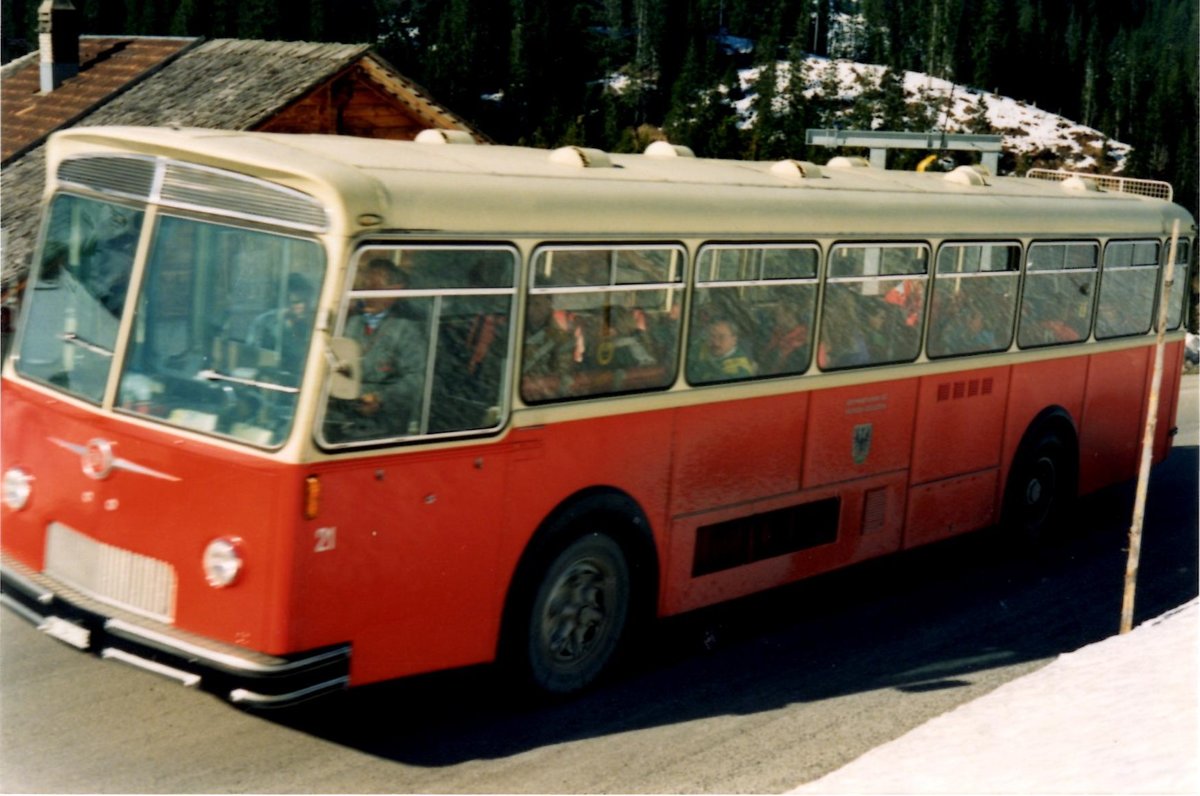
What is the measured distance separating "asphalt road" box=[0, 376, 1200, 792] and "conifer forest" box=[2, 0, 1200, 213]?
61.1 m

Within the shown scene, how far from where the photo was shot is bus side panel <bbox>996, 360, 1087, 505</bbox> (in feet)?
37.2

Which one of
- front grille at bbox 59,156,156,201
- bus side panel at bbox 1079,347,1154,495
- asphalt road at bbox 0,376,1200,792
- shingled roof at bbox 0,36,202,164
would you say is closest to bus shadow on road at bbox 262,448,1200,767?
asphalt road at bbox 0,376,1200,792

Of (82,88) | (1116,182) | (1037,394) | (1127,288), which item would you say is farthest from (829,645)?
(82,88)

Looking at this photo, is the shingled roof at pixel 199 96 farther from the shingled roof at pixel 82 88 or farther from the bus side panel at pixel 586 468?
the bus side panel at pixel 586 468

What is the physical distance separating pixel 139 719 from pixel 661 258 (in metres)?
3.45

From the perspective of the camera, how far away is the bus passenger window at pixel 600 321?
7441 millimetres

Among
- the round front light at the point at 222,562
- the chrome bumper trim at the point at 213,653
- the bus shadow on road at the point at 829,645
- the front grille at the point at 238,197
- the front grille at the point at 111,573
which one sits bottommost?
the bus shadow on road at the point at 829,645

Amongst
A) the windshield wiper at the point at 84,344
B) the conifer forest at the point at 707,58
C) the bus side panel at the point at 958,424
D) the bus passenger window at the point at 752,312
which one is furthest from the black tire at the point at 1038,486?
the conifer forest at the point at 707,58

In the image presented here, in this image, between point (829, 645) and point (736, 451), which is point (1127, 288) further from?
point (736, 451)

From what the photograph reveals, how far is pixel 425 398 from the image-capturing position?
22.6ft

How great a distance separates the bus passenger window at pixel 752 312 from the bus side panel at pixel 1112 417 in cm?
419

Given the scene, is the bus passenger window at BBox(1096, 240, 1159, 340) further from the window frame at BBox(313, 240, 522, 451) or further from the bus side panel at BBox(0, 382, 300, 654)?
the bus side panel at BBox(0, 382, 300, 654)

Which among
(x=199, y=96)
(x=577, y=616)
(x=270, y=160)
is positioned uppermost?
(x=270, y=160)

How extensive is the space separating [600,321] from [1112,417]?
6.64m
